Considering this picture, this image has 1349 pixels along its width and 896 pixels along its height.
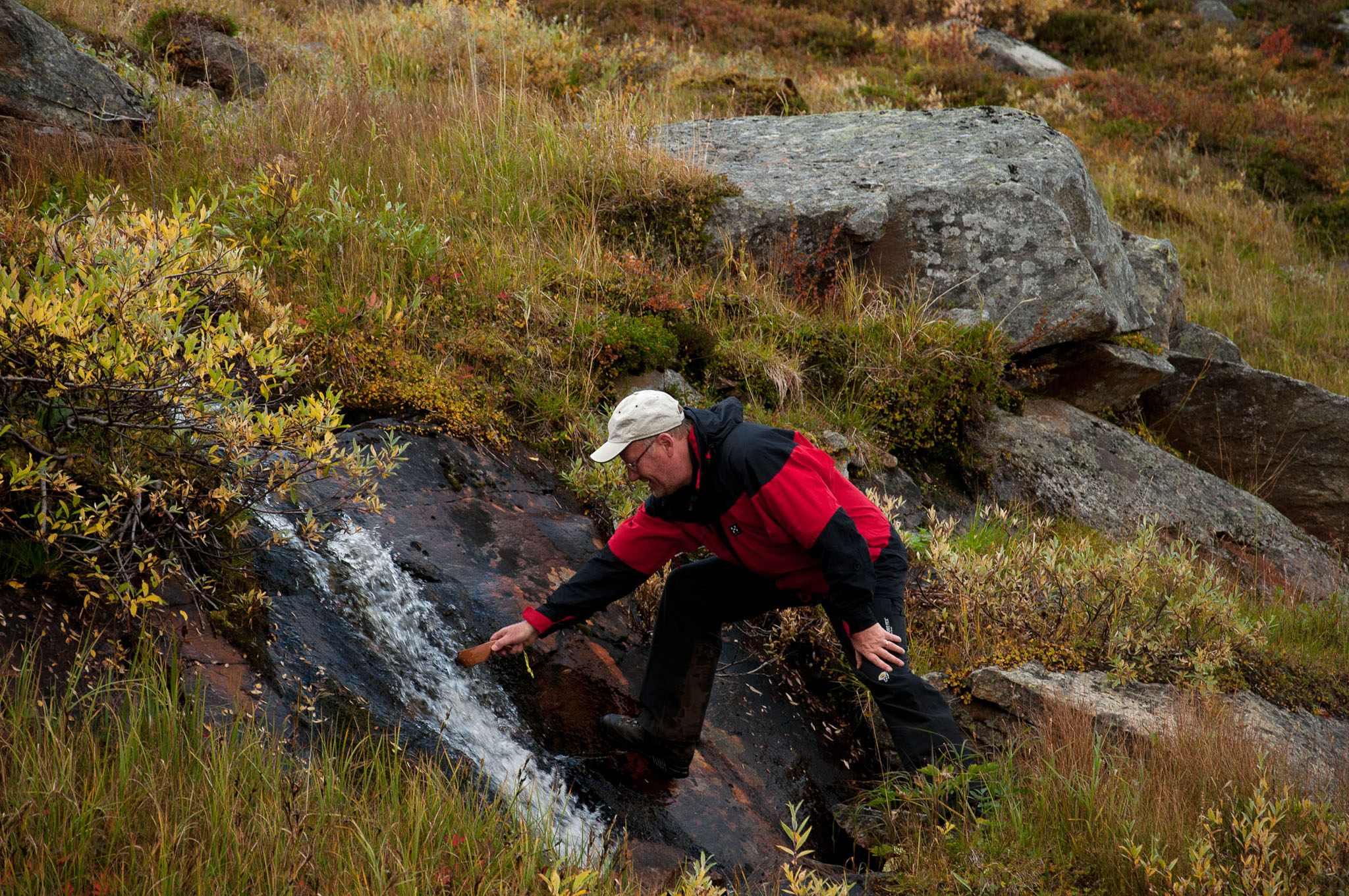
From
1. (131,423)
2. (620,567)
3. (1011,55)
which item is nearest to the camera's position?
(131,423)

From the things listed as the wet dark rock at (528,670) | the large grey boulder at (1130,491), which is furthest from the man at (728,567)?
the large grey boulder at (1130,491)

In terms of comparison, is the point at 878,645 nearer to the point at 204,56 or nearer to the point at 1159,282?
the point at 1159,282

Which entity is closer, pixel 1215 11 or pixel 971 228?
pixel 971 228

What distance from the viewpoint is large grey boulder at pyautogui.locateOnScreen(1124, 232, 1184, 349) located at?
30.3 feet

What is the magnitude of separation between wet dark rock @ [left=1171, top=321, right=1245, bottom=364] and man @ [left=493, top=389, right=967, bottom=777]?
705cm

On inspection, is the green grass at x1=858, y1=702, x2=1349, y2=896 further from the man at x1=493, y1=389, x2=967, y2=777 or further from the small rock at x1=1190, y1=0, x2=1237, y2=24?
the small rock at x1=1190, y1=0, x2=1237, y2=24

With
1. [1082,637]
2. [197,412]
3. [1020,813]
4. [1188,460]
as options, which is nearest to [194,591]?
[197,412]

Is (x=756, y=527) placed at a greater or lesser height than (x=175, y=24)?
lesser

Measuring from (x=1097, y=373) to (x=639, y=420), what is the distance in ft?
18.7

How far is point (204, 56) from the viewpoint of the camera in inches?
339

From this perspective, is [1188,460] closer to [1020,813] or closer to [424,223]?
[1020,813]

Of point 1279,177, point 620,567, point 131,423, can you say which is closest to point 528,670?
point 620,567

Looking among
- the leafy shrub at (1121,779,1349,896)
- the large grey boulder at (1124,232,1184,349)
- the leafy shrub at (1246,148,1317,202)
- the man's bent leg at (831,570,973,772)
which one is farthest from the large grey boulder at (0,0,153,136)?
the leafy shrub at (1246,148,1317,202)

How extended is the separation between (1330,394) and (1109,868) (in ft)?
24.6
